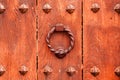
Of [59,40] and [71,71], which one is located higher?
[59,40]

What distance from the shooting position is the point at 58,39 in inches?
58.4

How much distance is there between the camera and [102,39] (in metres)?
1.49

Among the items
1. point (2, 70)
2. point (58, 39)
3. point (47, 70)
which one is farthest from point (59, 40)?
point (2, 70)

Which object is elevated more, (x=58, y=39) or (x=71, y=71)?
(x=58, y=39)

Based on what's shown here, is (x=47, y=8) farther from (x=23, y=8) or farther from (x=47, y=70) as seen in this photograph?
(x=47, y=70)

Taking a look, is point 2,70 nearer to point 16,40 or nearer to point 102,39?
point 16,40

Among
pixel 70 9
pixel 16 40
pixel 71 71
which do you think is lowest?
pixel 71 71

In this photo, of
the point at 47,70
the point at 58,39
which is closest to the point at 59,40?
the point at 58,39

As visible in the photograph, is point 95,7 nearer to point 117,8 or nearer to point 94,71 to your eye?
point 117,8

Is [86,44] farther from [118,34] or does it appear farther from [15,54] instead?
[15,54]

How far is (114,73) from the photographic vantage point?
149 centimetres

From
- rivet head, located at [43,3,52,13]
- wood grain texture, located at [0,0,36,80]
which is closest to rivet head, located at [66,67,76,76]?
wood grain texture, located at [0,0,36,80]

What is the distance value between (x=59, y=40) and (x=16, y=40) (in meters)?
0.19

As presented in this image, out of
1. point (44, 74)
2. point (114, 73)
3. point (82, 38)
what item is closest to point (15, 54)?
point (44, 74)
